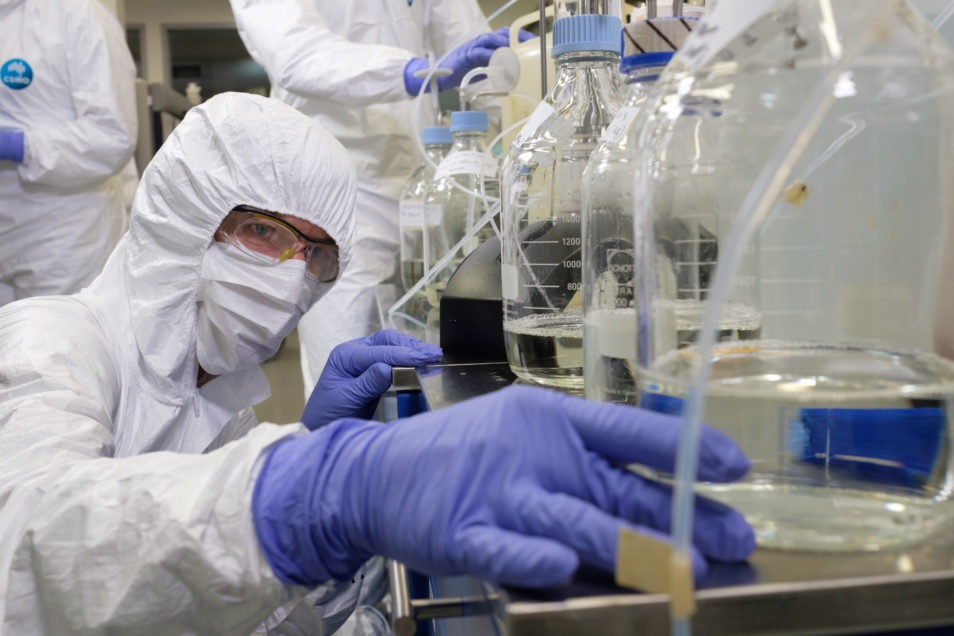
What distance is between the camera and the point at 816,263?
25.1 inches

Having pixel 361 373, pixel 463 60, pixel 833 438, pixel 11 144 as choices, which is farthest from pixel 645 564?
pixel 11 144

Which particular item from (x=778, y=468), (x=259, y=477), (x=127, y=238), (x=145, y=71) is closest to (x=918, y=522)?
(x=778, y=468)

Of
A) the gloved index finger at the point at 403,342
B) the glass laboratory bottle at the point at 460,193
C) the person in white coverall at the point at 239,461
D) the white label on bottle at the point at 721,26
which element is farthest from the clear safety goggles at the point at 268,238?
the white label on bottle at the point at 721,26

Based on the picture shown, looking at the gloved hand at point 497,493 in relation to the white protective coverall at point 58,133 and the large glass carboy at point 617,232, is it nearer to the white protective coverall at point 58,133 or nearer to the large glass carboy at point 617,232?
the large glass carboy at point 617,232

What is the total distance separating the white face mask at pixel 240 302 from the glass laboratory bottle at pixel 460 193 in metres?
0.40

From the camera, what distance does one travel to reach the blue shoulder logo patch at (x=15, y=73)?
2.75m

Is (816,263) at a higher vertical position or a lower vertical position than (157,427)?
higher

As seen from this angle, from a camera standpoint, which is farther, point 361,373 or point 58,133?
point 58,133

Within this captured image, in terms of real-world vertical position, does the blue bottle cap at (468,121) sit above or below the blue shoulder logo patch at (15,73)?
below

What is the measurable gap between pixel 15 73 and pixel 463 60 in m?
1.80

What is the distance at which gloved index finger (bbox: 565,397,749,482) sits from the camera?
1.51 feet

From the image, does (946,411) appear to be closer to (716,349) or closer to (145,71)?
(716,349)

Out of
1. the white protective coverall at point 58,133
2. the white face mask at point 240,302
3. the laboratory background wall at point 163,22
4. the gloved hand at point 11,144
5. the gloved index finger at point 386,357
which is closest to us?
the gloved index finger at point 386,357

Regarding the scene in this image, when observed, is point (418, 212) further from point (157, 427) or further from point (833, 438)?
point (833, 438)
